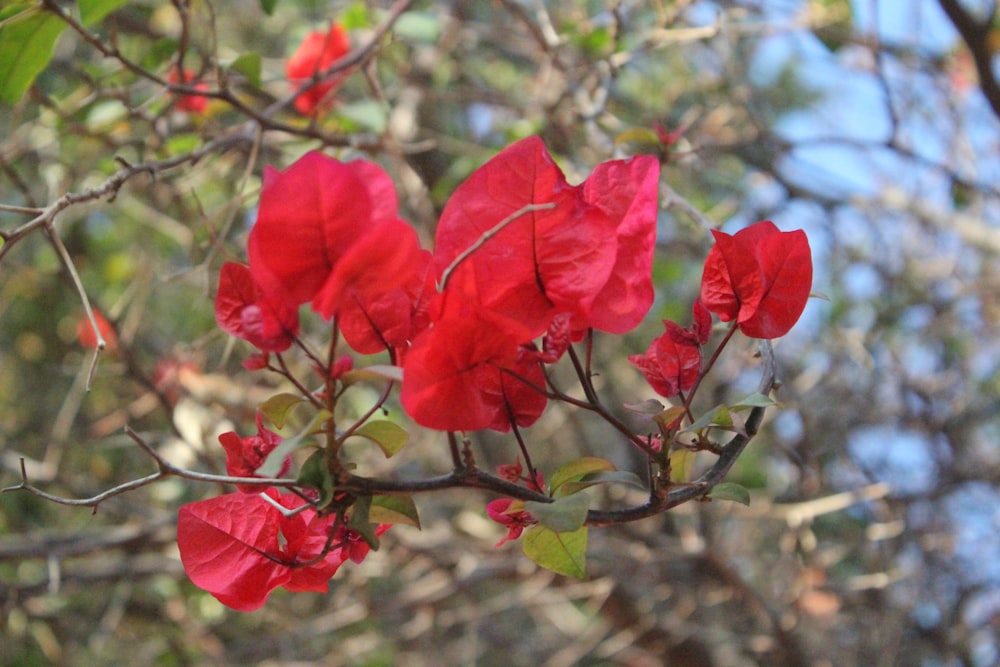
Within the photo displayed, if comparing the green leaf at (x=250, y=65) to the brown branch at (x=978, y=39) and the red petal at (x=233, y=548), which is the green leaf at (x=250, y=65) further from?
the brown branch at (x=978, y=39)

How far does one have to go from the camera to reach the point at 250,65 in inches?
41.2

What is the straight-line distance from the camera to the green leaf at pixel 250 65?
3.39 feet

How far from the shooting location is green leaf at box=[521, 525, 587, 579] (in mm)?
500

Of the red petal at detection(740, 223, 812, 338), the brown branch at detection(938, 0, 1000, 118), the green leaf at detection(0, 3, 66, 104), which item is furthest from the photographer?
the brown branch at detection(938, 0, 1000, 118)

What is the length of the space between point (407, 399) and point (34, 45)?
66 cm

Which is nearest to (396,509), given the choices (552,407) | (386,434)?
(386,434)

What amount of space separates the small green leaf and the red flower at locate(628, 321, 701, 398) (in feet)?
0.58

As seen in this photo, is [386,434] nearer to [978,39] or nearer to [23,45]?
[23,45]

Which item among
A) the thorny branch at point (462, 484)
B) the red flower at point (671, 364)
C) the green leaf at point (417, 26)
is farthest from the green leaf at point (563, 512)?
the green leaf at point (417, 26)

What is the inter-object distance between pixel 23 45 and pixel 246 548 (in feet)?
1.97

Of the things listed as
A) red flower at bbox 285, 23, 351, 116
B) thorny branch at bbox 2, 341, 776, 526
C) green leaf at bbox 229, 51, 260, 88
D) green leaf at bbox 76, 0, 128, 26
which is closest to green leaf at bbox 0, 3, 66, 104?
green leaf at bbox 76, 0, 128, 26

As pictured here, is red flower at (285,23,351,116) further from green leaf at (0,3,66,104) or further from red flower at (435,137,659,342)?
red flower at (435,137,659,342)

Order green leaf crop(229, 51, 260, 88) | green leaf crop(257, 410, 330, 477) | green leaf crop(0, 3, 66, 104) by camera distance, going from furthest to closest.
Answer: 1. green leaf crop(229, 51, 260, 88)
2. green leaf crop(0, 3, 66, 104)
3. green leaf crop(257, 410, 330, 477)

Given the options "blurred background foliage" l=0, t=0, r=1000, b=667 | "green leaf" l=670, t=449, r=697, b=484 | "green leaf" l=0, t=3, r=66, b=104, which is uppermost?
"green leaf" l=0, t=3, r=66, b=104
